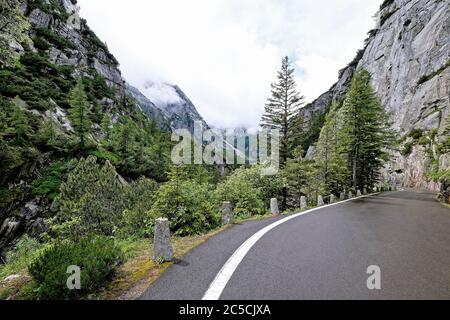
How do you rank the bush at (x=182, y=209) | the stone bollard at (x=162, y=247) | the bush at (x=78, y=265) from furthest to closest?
the bush at (x=182, y=209)
the stone bollard at (x=162, y=247)
the bush at (x=78, y=265)

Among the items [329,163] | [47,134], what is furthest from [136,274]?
[47,134]

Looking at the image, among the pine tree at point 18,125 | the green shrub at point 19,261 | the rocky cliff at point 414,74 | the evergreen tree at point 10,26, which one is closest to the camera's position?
the green shrub at point 19,261

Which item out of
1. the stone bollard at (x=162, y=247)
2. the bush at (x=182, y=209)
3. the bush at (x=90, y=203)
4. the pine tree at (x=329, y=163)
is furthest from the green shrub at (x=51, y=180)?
the stone bollard at (x=162, y=247)

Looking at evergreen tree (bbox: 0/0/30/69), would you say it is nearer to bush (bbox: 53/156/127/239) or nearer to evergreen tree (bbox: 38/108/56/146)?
bush (bbox: 53/156/127/239)

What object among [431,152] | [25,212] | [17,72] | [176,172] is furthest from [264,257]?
[17,72]

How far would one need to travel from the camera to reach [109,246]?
16.8 feet

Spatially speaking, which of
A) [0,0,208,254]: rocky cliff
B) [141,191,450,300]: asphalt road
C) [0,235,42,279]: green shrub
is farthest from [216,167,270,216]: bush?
[0,0,208,254]: rocky cliff

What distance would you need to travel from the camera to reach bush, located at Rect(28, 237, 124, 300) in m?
3.90

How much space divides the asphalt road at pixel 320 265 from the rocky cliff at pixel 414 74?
3815 centimetres

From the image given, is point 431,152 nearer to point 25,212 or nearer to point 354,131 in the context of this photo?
point 354,131

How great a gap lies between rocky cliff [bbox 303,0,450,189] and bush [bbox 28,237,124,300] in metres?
43.5

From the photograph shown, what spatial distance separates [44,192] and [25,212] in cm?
301

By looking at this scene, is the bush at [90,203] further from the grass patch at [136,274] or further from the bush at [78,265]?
the bush at [78,265]

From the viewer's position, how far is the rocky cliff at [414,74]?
46.5 m
